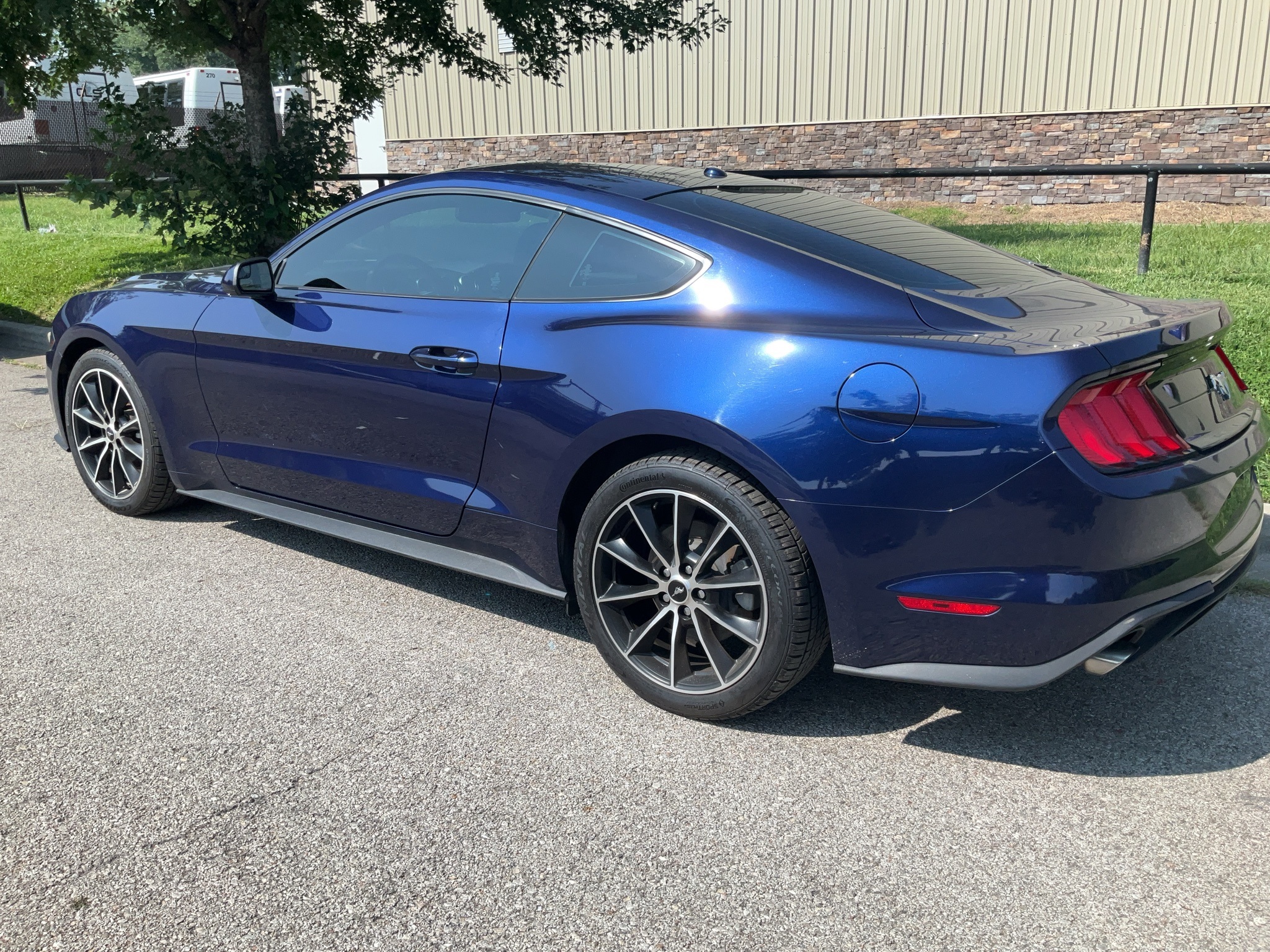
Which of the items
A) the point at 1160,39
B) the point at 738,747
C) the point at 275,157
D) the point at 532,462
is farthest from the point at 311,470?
the point at 1160,39

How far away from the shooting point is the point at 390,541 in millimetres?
4066

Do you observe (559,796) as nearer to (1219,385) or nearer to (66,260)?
(1219,385)

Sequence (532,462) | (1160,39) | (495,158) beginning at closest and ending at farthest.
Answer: (532,462) → (1160,39) → (495,158)

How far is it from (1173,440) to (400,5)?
957 cm

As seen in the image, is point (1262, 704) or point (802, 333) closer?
point (802, 333)

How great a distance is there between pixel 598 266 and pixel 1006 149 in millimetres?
17319

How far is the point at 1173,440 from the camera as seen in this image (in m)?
2.94

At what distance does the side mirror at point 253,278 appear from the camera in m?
4.30

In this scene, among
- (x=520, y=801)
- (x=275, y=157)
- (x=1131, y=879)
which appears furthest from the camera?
(x=275, y=157)

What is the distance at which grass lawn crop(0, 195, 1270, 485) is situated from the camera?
7945 millimetres

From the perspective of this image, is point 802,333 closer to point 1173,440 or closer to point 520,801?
point 1173,440

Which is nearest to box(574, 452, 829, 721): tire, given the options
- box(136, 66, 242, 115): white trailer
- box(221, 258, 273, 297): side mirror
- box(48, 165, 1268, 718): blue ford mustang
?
box(48, 165, 1268, 718): blue ford mustang

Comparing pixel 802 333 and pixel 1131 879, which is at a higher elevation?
pixel 802 333

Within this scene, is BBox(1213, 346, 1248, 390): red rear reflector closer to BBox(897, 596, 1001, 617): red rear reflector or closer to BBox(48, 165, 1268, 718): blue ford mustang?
BBox(48, 165, 1268, 718): blue ford mustang
